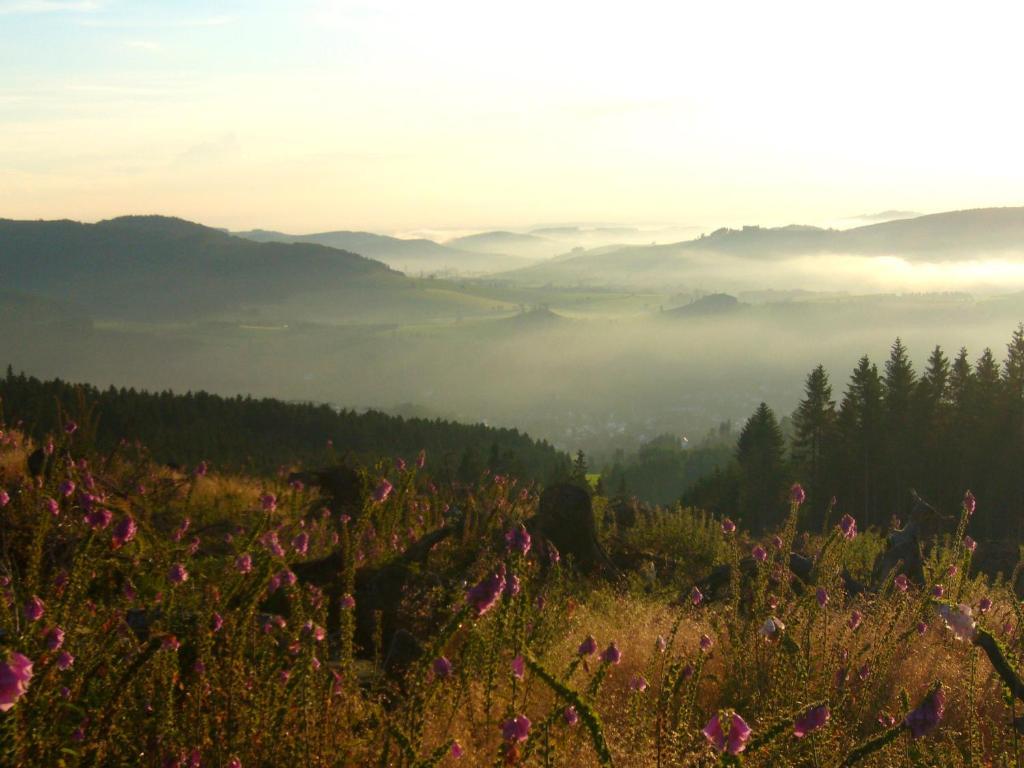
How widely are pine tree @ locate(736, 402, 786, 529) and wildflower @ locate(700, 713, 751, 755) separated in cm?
4135

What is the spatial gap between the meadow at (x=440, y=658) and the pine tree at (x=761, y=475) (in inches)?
1420

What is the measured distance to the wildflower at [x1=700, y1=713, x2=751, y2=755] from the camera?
2564 millimetres

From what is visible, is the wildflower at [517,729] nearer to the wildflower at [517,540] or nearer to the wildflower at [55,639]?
the wildflower at [517,540]

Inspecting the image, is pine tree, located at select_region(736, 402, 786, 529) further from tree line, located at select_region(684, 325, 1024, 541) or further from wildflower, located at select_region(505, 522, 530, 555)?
wildflower, located at select_region(505, 522, 530, 555)

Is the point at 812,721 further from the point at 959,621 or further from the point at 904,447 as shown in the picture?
the point at 904,447

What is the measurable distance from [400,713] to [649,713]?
1.48 meters

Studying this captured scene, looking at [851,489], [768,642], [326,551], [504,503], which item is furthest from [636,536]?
[851,489]

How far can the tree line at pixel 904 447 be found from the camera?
3991cm

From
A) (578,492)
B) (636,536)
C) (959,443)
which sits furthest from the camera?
(959,443)

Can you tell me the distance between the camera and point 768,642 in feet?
19.4

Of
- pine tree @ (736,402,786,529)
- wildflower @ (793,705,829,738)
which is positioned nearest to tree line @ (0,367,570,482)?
wildflower @ (793,705,829,738)

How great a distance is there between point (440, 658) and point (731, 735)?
1.35 metres

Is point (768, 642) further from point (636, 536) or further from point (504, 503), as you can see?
point (636, 536)

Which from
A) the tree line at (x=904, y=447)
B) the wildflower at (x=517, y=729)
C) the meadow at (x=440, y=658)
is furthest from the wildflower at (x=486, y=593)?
the tree line at (x=904, y=447)
